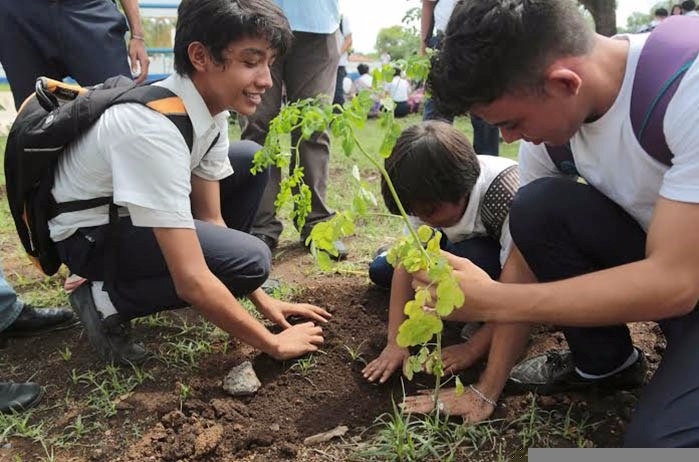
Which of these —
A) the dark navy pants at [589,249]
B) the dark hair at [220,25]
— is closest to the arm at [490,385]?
the dark navy pants at [589,249]

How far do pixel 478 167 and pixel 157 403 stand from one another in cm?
129

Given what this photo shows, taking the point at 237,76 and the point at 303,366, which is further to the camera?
the point at 303,366

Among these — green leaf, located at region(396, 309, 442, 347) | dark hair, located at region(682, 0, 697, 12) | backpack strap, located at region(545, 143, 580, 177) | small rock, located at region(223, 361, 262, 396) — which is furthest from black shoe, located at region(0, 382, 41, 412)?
dark hair, located at region(682, 0, 697, 12)

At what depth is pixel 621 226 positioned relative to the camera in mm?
1586

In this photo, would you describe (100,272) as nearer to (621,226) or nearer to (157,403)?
(157,403)

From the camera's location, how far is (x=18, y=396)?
1.91m

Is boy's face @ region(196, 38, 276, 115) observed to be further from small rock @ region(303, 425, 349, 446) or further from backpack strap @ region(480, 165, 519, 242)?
small rock @ region(303, 425, 349, 446)

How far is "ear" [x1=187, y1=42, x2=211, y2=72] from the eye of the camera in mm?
1872

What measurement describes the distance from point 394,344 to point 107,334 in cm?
101

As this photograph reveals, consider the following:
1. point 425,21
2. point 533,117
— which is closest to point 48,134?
point 533,117

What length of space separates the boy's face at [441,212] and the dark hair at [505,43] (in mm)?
651

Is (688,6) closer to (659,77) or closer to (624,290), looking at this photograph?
(659,77)

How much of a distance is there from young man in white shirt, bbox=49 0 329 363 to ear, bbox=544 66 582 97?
3.15 feet

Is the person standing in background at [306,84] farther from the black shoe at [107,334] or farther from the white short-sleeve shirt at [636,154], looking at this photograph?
the white short-sleeve shirt at [636,154]
